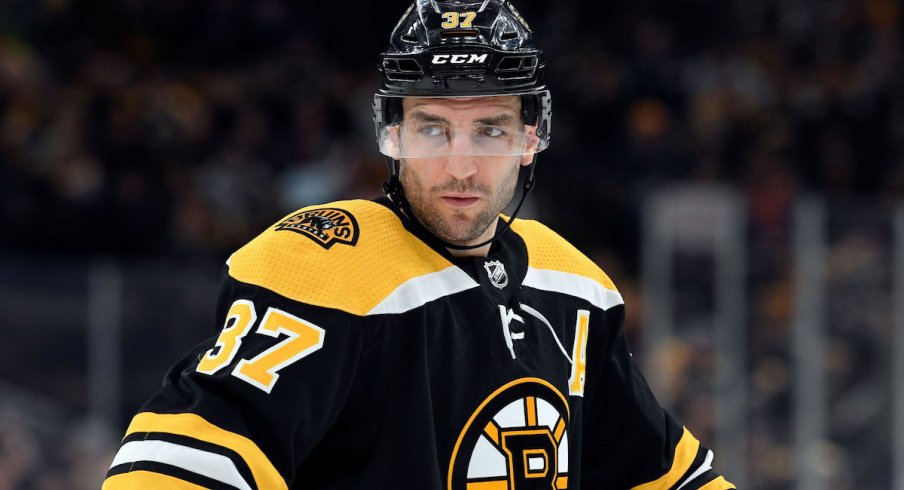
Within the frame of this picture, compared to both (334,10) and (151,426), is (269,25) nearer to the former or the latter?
(334,10)

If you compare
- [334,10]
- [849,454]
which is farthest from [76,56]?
[849,454]

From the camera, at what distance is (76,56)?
287 inches

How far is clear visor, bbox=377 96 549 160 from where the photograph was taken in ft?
6.89

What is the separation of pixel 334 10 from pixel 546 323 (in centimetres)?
662

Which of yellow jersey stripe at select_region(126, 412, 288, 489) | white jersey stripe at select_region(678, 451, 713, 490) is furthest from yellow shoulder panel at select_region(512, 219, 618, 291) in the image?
yellow jersey stripe at select_region(126, 412, 288, 489)

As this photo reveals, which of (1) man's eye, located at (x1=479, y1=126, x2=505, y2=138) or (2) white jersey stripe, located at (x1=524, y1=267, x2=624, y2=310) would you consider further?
(2) white jersey stripe, located at (x1=524, y1=267, x2=624, y2=310)

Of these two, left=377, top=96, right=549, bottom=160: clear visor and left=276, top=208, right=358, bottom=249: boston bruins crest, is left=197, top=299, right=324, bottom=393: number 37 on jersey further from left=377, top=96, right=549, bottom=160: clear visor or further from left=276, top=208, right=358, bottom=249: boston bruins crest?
left=377, top=96, right=549, bottom=160: clear visor

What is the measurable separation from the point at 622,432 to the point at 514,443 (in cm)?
39

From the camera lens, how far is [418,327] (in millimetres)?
2000

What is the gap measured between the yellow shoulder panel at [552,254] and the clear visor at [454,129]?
227mm

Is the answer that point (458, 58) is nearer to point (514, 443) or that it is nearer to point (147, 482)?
point (514, 443)

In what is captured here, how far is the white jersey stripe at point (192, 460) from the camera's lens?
178 cm

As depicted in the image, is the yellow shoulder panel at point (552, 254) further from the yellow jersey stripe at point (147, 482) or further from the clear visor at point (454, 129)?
the yellow jersey stripe at point (147, 482)

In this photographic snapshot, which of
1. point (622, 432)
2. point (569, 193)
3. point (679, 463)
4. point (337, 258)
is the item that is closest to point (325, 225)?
point (337, 258)
